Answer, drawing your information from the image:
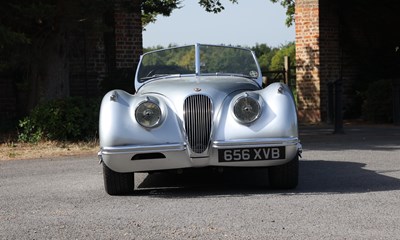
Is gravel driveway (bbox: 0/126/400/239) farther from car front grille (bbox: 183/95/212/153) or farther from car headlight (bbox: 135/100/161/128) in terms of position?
car headlight (bbox: 135/100/161/128)

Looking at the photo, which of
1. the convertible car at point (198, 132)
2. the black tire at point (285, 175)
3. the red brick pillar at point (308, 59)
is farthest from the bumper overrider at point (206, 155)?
the red brick pillar at point (308, 59)

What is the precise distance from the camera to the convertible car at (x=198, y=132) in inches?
282

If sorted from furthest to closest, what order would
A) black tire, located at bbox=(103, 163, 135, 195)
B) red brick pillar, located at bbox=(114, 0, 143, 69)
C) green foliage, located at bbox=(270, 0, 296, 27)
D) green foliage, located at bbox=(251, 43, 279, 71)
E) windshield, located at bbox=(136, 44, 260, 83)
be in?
green foliage, located at bbox=(251, 43, 279, 71) → green foliage, located at bbox=(270, 0, 296, 27) → red brick pillar, located at bbox=(114, 0, 143, 69) → windshield, located at bbox=(136, 44, 260, 83) → black tire, located at bbox=(103, 163, 135, 195)

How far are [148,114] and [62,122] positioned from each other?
6.60 m

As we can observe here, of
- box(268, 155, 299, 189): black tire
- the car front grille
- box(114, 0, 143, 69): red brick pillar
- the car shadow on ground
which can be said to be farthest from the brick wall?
box(268, 155, 299, 189): black tire

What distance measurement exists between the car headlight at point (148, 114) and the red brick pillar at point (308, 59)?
1316 cm

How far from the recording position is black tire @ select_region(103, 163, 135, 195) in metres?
7.41

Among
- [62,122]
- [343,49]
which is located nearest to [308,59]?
[343,49]

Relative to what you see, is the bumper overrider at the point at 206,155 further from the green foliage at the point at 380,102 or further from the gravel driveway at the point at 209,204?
the green foliage at the point at 380,102

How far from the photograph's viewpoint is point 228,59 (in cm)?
891

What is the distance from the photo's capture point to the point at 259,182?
823 cm

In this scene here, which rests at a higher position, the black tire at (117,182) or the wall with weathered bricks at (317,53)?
the wall with weathered bricks at (317,53)

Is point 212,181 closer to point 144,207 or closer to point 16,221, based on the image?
point 144,207

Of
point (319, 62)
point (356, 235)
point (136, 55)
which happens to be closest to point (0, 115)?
point (136, 55)
